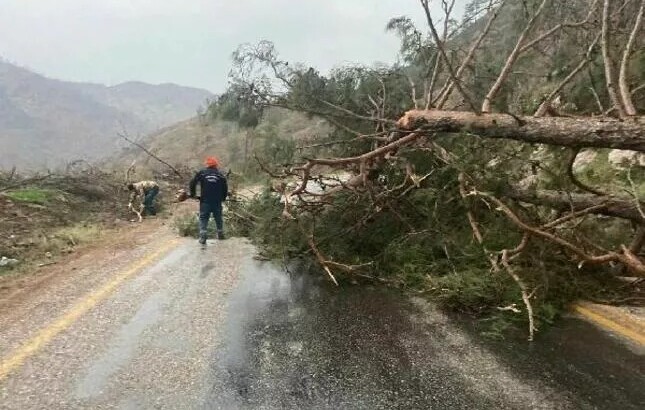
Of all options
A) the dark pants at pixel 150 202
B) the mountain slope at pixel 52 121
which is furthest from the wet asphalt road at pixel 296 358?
the mountain slope at pixel 52 121

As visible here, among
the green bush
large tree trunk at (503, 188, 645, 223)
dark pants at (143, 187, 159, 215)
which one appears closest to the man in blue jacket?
the green bush

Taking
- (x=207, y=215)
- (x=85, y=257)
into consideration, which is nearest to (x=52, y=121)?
(x=207, y=215)

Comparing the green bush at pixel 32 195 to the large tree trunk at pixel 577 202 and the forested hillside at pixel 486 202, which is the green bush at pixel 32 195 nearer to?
the forested hillside at pixel 486 202

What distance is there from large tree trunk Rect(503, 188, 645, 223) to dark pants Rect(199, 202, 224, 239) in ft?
17.3

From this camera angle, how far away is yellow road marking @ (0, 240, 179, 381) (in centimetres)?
409

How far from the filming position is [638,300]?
17.7 feet

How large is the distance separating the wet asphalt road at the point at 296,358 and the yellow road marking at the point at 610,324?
0.16 meters

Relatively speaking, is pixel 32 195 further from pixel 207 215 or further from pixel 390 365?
pixel 390 365

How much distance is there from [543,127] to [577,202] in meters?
1.24

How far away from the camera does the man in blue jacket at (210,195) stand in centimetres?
973

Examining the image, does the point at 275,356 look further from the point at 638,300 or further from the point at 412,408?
the point at 638,300

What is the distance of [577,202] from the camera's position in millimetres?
5996

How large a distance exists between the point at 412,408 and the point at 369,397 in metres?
0.28

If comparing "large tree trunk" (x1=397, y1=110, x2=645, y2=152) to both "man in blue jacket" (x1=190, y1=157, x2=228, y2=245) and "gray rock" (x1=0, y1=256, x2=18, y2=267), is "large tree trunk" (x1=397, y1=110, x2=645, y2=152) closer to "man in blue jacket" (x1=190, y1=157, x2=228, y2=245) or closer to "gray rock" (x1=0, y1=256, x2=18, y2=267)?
"man in blue jacket" (x1=190, y1=157, x2=228, y2=245)
